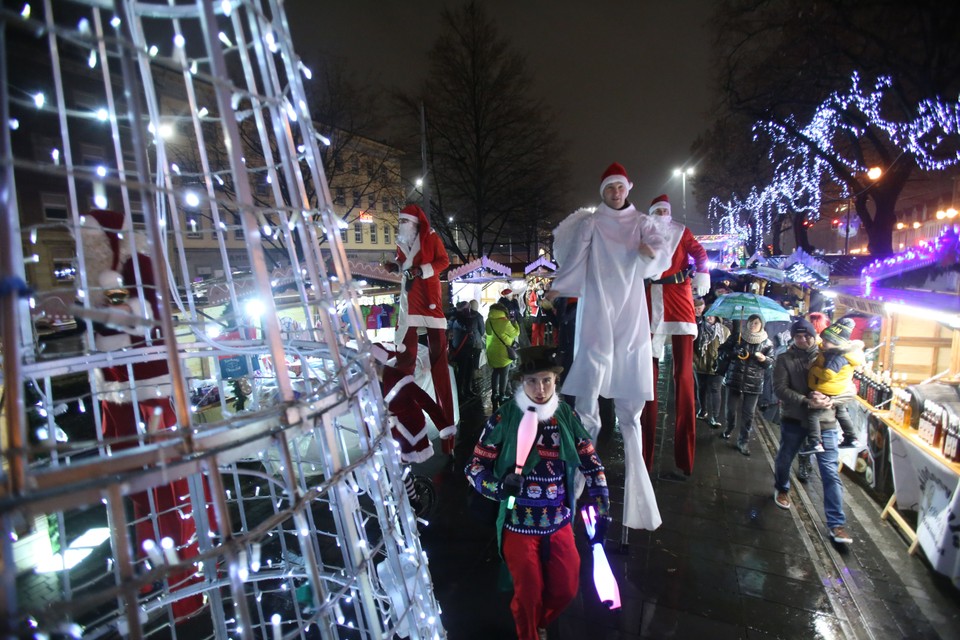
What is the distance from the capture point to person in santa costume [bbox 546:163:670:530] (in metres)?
3.37

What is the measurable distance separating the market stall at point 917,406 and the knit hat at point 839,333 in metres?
0.49

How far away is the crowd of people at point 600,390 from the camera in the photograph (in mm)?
2734

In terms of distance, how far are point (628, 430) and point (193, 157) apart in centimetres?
1452

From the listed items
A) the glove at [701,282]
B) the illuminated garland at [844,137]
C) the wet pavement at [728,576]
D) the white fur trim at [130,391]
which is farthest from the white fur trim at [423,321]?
the illuminated garland at [844,137]

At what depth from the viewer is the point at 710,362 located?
20.9 ft

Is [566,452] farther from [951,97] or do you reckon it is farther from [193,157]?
[193,157]

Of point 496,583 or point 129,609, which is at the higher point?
point 129,609

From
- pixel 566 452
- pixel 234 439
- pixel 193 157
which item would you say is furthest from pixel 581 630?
pixel 193 157

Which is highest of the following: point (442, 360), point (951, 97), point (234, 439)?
point (951, 97)

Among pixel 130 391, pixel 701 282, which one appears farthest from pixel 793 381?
pixel 130 391

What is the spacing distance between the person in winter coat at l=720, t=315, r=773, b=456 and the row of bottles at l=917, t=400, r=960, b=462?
1591 millimetres

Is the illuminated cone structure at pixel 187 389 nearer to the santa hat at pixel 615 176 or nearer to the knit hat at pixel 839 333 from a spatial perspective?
the santa hat at pixel 615 176

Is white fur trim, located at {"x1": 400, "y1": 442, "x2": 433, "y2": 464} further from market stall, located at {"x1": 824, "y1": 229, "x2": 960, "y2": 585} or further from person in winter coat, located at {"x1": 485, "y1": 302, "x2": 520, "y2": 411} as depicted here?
market stall, located at {"x1": 824, "y1": 229, "x2": 960, "y2": 585}

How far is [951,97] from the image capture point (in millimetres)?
6754
